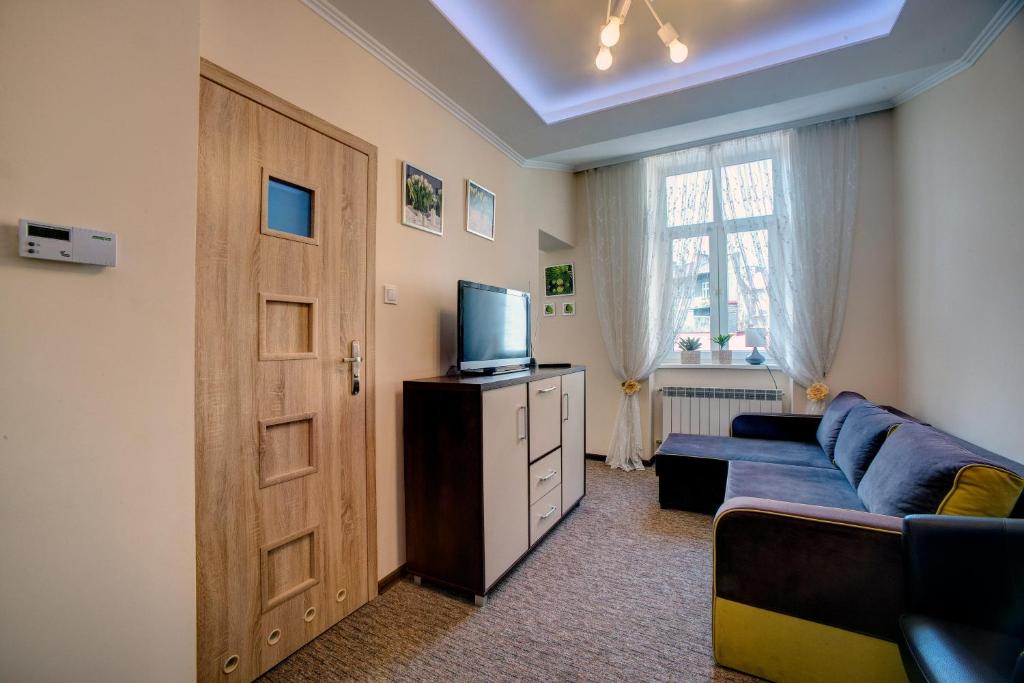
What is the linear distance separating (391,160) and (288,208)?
2.22 ft

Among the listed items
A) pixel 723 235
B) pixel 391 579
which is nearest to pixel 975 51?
pixel 723 235

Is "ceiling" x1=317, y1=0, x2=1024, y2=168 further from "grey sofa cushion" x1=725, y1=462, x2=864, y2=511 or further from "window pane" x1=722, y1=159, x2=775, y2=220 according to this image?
"grey sofa cushion" x1=725, y1=462, x2=864, y2=511

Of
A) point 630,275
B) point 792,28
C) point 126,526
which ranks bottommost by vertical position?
point 126,526

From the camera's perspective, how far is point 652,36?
7.41ft

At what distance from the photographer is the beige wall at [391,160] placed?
59.5 inches

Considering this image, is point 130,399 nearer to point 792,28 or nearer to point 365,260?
point 365,260

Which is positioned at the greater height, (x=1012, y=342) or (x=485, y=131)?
(x=485, y=131)

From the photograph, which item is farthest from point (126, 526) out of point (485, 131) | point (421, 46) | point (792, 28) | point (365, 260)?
point (792, 28)

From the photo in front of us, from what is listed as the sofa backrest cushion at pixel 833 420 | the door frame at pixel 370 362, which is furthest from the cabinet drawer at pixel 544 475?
the sofa backrest cushion at pixel 833 420

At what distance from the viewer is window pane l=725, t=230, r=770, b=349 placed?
338 cm

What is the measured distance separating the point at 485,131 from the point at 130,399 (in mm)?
2577

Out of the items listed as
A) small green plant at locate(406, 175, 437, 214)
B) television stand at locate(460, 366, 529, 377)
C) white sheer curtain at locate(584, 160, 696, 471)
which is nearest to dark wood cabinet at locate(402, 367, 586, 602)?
television stand at locate(460, 366, 529, 377)

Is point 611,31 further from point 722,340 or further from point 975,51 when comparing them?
point 722,340

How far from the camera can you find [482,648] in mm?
1576
